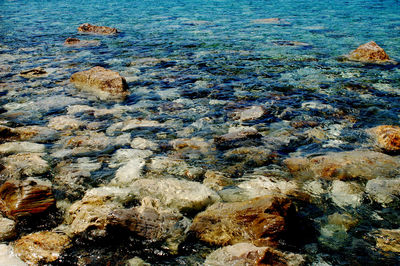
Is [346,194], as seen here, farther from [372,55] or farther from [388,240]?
[372,55]

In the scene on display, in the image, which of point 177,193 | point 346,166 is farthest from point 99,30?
point 346,166

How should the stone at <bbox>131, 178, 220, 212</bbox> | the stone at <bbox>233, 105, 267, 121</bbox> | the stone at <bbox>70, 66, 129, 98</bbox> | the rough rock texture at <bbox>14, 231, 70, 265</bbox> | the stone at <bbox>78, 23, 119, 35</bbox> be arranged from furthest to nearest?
the stone at <bbox>78, 23, 119, 35</bbox>, the stone at <bbox>70, 66, 129, 98</bbox>, the stone at <bbox>233, 105, 267, 121</bbox>, the stone at <bbox>131, 178, 220, 212</bbox>, the rough rock texture at <bbox>14, 231, 70, 265</bbox>

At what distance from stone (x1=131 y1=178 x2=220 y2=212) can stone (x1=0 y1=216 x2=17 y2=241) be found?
124 centimetres

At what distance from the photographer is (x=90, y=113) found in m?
6.02

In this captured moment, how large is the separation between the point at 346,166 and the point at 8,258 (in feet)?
12.9

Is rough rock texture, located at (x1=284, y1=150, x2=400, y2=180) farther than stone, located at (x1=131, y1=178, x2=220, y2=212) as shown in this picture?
Yes

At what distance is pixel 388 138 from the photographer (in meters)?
4.68

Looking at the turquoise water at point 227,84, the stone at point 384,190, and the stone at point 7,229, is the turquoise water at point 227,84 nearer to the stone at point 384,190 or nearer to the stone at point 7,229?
the stone at point 384,190

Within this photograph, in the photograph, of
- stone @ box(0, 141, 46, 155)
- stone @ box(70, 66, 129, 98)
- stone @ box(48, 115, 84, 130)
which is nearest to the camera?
stone @ box(0, 141, 46, 155)

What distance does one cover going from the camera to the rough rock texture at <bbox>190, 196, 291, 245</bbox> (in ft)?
9.46

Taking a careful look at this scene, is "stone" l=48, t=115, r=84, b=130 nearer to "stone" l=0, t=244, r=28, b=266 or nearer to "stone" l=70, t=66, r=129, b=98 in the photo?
"stone" l=70, t=66, r=129, b=98

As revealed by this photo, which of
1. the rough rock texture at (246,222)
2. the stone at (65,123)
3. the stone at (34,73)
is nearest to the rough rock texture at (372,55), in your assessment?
the rough rock texture at (246,222)

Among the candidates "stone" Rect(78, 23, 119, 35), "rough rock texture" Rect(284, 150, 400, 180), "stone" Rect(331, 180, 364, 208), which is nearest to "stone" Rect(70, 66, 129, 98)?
"rough rock texture" Rect(284, 150, 400, 180)

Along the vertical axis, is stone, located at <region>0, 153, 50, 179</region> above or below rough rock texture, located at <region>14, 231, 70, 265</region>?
above
